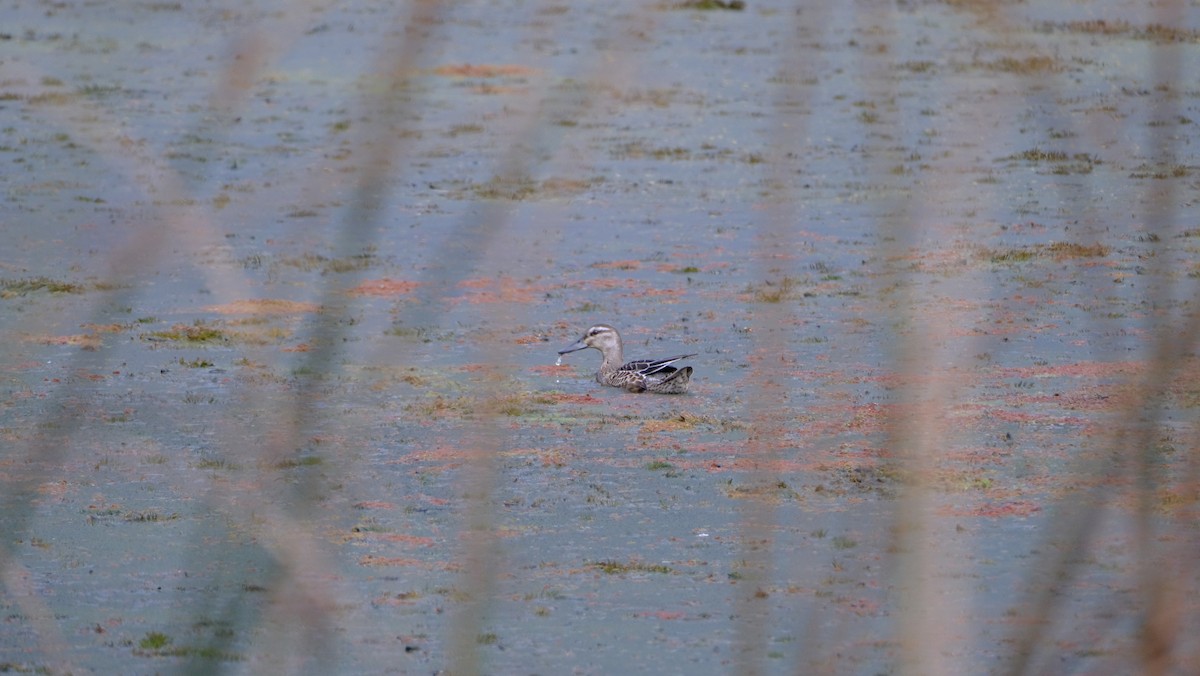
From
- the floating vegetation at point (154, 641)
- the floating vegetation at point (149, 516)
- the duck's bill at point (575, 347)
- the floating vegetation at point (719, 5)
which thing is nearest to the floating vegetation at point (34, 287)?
the duck's bill at point (575, 347)

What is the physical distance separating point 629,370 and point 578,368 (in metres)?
0.60

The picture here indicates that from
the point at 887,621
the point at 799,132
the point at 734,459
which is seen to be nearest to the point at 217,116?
the point at 799,132

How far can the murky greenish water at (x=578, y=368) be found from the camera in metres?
1.74

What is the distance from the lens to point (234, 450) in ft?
21.2

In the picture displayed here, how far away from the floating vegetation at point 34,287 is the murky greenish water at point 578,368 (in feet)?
0.10

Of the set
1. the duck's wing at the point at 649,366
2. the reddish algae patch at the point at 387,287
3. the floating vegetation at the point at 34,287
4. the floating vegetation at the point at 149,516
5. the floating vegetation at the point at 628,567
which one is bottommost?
the reddish algae patch at the point at 387,287

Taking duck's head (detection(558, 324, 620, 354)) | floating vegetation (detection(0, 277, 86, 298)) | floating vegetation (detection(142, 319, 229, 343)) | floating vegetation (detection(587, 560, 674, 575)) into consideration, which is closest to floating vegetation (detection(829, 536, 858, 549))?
floating vegetation (detection(587, 560, 674, 575))

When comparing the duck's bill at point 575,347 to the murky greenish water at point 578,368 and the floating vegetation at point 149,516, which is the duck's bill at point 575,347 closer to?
the murky greenish water at point 578,368

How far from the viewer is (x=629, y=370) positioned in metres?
7.18

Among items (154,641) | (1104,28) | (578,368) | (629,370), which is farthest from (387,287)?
(1104,28)

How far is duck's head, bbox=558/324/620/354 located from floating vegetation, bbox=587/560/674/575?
2.46 m

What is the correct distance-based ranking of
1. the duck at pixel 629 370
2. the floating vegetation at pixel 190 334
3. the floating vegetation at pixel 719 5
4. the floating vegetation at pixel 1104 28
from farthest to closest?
1. the floating vegetation at pixel 719 5
2. the floating vegetation at pixel 1104 28
3. the floating vegetation at pixel 190 334
4. the duck at pixel 629 370

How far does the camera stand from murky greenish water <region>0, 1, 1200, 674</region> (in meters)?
1.74

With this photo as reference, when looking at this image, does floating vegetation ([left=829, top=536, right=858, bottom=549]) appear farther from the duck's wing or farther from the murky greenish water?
the duck's wing
